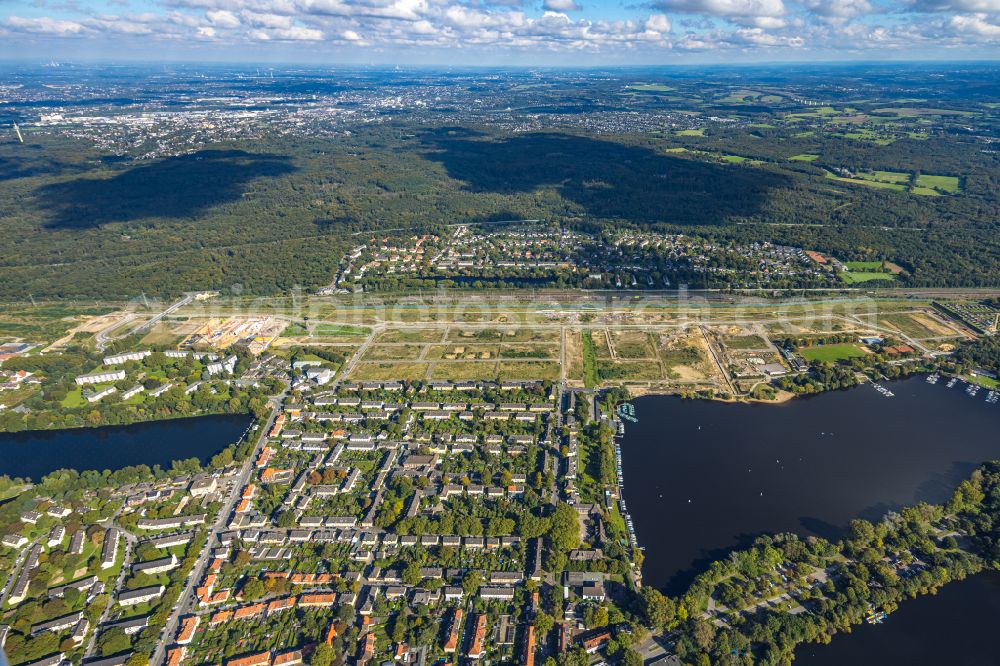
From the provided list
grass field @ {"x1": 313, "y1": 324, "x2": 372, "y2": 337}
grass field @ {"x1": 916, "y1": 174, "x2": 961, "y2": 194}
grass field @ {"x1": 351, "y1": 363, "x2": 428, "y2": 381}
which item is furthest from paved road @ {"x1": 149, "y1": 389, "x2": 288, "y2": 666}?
grass field @ {"x1": 916, "y1": 174, "x2": 961, "y2": 194}

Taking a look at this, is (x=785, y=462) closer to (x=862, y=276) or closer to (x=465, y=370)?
(x=465, y=370)

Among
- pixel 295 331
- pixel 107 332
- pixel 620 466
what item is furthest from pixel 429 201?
pixel 620 466

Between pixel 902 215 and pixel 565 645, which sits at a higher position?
pixel 902 215

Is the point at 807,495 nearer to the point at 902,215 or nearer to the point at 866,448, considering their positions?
the point at 866,448

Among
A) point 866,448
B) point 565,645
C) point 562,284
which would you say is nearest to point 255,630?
point 565,645

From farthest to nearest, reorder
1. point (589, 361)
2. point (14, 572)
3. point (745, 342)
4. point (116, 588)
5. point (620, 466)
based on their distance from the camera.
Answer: point (745, 342)
point (589, 361)
point (620, 466)
point (14, 572)
point (116, 588)

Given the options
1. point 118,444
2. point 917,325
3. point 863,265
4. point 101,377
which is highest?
point 863,265
